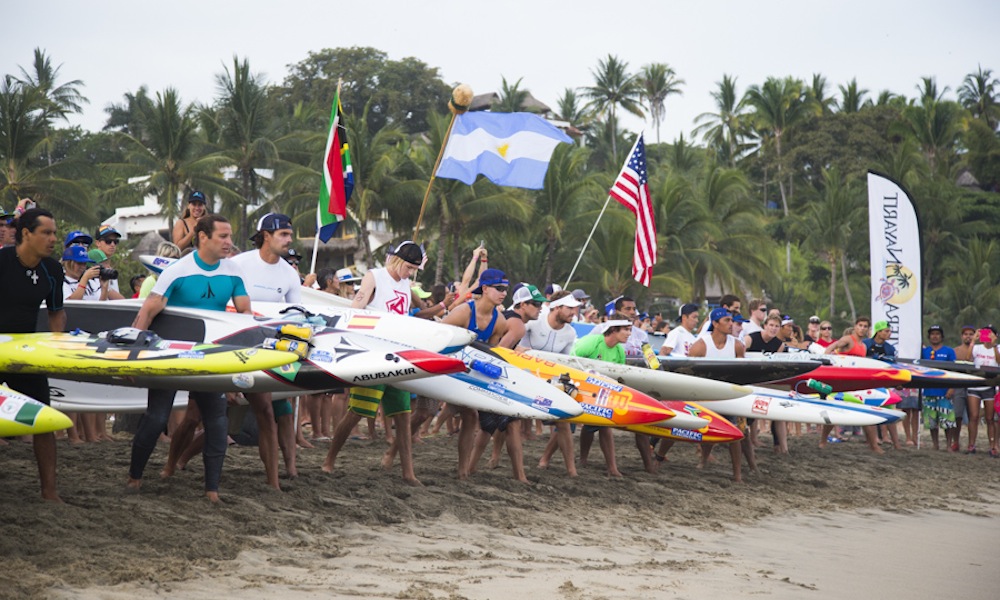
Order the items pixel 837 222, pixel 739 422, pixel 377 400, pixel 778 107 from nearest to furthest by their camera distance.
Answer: pixel 377 400, pixel 739 422, pixel 837 222, pixel 778 107

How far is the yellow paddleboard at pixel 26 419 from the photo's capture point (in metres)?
5.11

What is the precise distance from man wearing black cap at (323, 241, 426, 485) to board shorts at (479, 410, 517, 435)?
62 cm

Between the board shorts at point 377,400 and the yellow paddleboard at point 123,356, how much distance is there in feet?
3.40

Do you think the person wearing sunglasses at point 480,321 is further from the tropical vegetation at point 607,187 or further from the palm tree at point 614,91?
the palm tree at point 614,91

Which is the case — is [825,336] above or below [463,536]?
above

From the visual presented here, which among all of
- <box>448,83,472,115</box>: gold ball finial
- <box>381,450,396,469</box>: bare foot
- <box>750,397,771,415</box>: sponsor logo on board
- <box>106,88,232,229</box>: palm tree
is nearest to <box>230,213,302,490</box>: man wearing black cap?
<box>381,450,396,469</box>: bare foot

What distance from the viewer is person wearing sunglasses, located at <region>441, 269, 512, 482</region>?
845cm

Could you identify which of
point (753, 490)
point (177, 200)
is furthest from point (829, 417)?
point (177, 200)

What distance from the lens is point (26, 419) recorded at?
5137 mm

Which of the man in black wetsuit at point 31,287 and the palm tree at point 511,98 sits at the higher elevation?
the palm tree at point 511,98

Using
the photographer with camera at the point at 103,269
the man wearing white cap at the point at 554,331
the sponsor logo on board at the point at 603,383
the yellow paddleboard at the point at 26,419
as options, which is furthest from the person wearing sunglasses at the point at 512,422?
the yellow paddleboard at the point at 26,419

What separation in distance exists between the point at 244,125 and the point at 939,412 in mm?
27542

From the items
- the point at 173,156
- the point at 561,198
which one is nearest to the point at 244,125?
the point at 173,156

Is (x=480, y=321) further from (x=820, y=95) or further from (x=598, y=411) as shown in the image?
(x=820, y=95)
